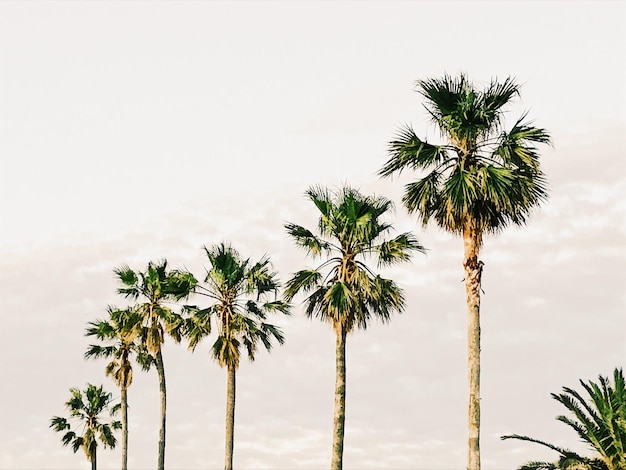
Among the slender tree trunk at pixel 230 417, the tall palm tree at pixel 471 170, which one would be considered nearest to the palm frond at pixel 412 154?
the tall palm tree at pixel 471 170

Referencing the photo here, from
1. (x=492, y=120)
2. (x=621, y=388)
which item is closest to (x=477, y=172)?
(x=492, y=120)

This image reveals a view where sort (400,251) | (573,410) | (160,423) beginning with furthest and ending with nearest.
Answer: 1. (160,423)
2. (400,251)
3. (573,410)

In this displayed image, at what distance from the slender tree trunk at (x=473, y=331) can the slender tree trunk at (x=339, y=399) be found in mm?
9767

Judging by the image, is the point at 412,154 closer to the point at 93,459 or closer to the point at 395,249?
the point at 395,249

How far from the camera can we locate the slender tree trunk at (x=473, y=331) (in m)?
35.7

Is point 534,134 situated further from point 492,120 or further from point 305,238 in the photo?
point 305,238

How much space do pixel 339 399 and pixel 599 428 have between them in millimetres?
10575

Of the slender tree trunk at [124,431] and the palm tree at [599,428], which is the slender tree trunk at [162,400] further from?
the palm tree at [599,428]

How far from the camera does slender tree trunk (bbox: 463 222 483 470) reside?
3572cm

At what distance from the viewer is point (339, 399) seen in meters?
45.4

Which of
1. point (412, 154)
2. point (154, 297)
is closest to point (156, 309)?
point (154, 297)

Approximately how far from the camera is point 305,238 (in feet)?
157

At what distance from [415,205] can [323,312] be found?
29.2 ft

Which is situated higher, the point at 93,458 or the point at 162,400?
the point at 162,400
